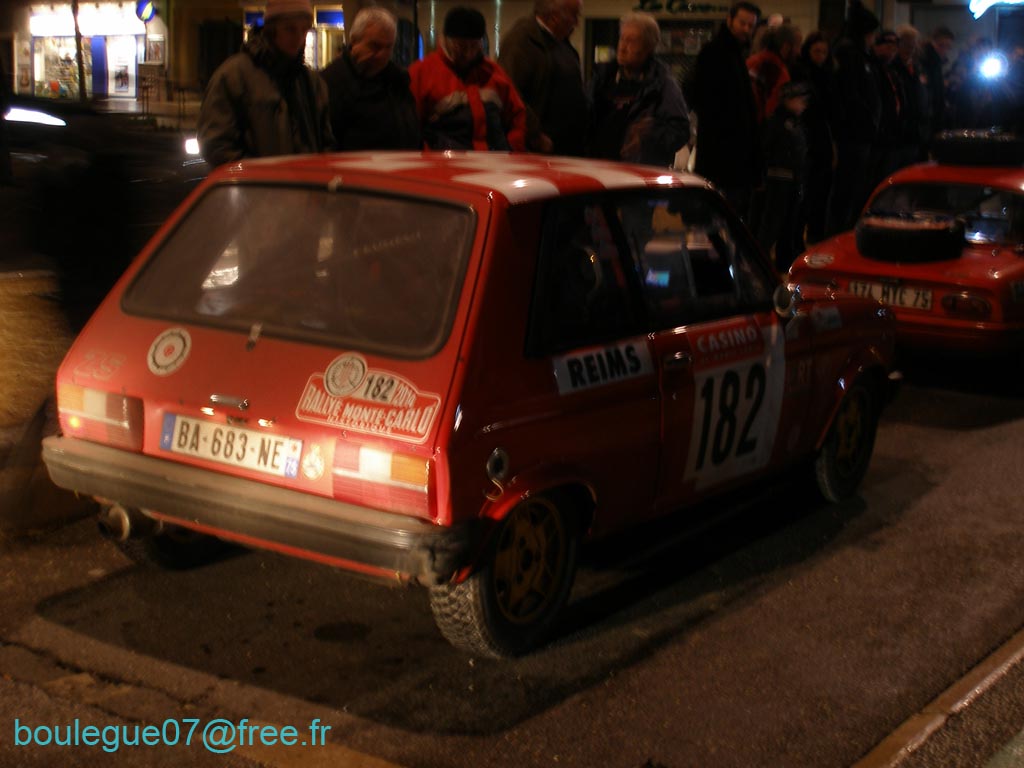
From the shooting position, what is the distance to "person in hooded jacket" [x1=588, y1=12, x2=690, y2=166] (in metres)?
8.91

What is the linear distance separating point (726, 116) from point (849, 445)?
174 inches

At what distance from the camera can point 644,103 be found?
9.00m

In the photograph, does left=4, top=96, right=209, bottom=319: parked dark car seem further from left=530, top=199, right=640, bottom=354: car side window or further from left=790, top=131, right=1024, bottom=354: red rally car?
left=790, top=131, right=1024, bottom=354: red rally car

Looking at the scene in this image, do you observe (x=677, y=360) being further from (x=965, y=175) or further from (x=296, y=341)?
(x=965, y=175)

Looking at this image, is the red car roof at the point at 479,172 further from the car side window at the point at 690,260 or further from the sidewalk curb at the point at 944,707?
the sidewalk curb at the point at 944,707

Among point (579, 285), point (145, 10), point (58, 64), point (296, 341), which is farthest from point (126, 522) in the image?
point (58, 64)

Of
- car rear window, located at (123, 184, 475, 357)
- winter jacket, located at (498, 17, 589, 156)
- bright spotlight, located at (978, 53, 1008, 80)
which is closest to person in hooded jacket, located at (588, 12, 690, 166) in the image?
winter jacket, located at (498, 17, 589, 156)

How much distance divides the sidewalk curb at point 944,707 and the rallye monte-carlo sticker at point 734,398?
117 centimetres

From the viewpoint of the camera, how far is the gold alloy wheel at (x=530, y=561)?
4348mm

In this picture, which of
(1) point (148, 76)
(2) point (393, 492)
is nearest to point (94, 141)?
(2) point (393, 492)

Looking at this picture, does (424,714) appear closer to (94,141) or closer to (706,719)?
(706,719)

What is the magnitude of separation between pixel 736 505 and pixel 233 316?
9.09 ft

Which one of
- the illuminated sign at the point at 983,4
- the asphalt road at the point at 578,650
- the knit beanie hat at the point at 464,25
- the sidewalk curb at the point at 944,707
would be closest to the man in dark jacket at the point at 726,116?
the knit beanie hat at the point at 464,25

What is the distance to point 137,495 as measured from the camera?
4336 millimetres
